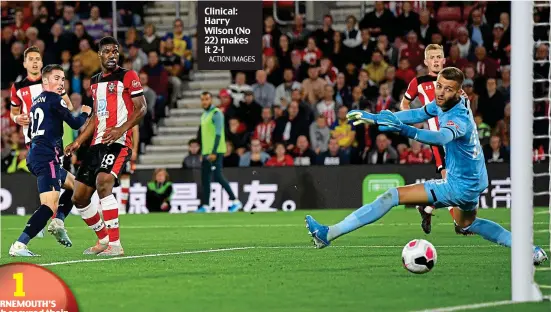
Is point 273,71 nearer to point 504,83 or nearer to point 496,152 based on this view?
point 504,83

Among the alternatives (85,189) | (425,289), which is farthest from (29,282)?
(85,189)

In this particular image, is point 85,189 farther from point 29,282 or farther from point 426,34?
point 426,34

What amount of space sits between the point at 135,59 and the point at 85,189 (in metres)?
12.3

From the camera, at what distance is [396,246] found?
1206 centimetres

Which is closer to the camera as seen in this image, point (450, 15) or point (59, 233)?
point (59, 233)

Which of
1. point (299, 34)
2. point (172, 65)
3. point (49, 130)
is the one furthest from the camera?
point (172, 65)

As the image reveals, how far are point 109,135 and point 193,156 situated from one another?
10.4 m

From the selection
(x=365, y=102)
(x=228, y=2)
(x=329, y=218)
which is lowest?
(x=329, y=218)

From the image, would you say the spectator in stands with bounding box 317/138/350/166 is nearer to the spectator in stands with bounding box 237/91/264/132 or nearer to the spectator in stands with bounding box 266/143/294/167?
the spectator in stands with bounding box 266/143/294/167

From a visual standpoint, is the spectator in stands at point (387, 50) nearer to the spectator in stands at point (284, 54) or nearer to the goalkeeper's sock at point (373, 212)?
the spectator in stands at point (284, 54)

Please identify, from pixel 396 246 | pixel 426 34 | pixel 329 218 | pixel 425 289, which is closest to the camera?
pixel 425 289

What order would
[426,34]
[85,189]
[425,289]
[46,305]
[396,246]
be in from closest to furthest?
[46,305] < [425,289] < [85,189] < [396,246] < [426,34]

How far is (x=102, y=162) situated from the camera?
36.4ft

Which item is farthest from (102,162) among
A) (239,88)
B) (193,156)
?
(239,88)
